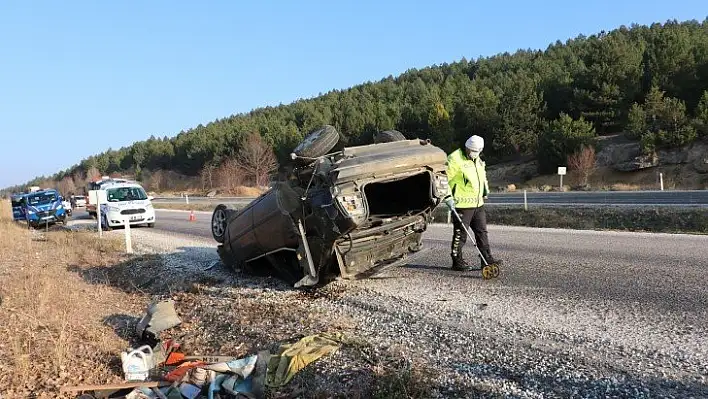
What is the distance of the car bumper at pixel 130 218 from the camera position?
19.0 m

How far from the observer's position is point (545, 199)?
24328mm

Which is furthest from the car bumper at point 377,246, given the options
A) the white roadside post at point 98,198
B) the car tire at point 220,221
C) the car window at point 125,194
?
the car window at point 125,194

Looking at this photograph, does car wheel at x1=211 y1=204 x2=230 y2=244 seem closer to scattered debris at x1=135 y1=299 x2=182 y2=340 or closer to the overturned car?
the overturned car

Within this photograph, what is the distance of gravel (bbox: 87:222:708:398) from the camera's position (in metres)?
3.77

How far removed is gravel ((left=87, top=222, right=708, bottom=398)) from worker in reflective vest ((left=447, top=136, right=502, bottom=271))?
20.3 inches

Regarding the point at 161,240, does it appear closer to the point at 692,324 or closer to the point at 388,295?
the point at 388,295

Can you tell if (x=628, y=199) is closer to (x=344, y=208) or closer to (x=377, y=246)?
(x=377, y=246)

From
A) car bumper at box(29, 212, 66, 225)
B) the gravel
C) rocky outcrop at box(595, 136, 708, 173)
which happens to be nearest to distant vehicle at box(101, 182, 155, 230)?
car bumper at box(29, 212, 66, 225)

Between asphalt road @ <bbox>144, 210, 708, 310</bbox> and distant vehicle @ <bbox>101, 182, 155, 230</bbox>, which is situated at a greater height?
distant vehicle @ <bbox>101, 182, 155, 230</bbox>

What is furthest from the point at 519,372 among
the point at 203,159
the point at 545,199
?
the point at 203,159

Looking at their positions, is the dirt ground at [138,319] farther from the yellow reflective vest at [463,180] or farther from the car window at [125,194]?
the car window at [125,194]

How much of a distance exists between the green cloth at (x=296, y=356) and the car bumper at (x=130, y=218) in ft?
50.3

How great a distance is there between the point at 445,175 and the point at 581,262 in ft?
8.26

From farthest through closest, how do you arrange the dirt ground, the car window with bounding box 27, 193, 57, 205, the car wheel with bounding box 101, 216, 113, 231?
the car window with bounding box 27, 193, 57, 205
the car wheel with bounding box 101, 216, 113, 231
the dirt ground
